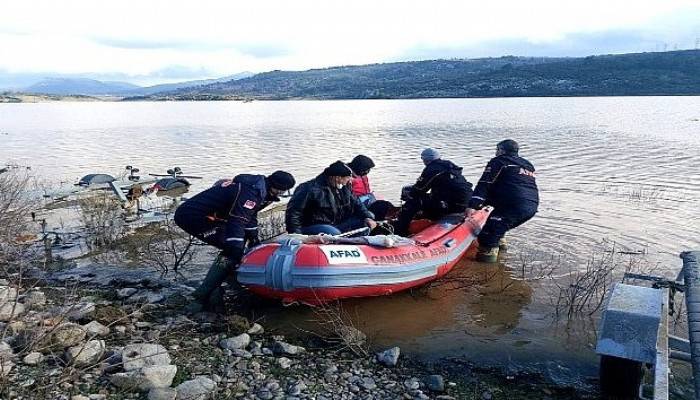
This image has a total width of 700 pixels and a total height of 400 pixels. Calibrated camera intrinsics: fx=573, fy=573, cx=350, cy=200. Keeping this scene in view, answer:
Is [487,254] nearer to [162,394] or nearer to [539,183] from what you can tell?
[162,394]

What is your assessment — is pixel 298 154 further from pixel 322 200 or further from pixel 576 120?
pixel 576 120

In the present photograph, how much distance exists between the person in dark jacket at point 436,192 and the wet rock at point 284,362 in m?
3.29

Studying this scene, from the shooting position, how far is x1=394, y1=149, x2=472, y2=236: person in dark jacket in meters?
7.26

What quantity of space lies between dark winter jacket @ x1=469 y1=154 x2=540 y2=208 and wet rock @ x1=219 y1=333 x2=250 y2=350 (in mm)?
3579

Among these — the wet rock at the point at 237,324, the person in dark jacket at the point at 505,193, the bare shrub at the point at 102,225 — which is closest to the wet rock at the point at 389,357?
the wet rock at the point at 237,324

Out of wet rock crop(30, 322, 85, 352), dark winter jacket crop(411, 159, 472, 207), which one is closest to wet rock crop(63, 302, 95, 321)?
wet rock crop(30, 322, 85, 352)

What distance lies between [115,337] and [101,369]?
0.81 meters

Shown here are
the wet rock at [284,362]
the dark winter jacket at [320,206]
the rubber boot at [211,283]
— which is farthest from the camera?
the dark winter jacket at [320,206]

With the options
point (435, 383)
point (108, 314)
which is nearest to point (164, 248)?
point (108, 314)

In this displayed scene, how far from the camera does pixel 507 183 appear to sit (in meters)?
7.23

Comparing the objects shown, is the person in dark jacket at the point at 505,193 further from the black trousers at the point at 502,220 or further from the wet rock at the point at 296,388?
the wet rock at the point at 296,388

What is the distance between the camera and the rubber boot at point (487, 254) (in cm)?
744

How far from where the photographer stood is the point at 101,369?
384cm

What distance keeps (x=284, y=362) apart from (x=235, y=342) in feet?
1.69
